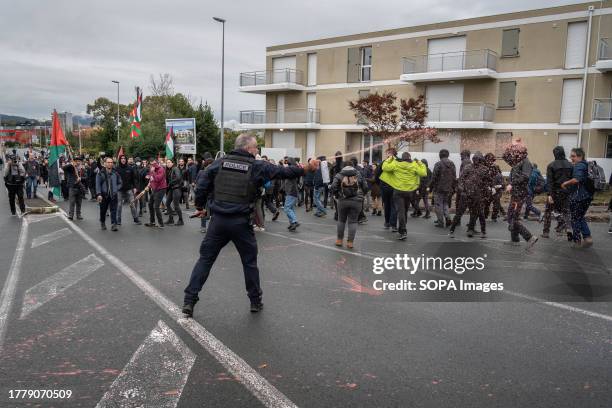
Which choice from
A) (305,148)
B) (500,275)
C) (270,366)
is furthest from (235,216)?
Result: (305,148)

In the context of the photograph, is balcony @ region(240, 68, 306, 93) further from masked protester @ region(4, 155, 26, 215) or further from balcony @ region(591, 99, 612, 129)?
masked protester @ region(4, 155, 26, 215)

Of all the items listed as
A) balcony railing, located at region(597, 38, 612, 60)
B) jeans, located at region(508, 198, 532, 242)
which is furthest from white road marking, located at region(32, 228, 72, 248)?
balcony railing, located at region(597, 38, 612, 60)

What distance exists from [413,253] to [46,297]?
450 cm

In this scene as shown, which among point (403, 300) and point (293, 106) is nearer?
point (403, 300)

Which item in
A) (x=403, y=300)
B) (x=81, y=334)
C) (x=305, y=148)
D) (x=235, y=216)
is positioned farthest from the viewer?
(x=305, y=148)


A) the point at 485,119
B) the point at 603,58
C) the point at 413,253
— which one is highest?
the point at 603,58

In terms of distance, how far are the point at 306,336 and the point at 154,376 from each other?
1.42m

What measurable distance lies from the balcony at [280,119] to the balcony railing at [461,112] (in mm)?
8950

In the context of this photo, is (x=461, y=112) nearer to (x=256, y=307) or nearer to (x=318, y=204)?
(x=318, y=204)

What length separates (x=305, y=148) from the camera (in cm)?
3584

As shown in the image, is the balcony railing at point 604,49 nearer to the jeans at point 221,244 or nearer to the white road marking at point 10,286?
the jeans at point 221,244

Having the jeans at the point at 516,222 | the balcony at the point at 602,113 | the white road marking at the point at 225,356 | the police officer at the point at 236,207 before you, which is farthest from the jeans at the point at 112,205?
the balcony at the point at 602,113

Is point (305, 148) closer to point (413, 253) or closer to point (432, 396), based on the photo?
point (413, 253)

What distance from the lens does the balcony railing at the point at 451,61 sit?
2658cm
